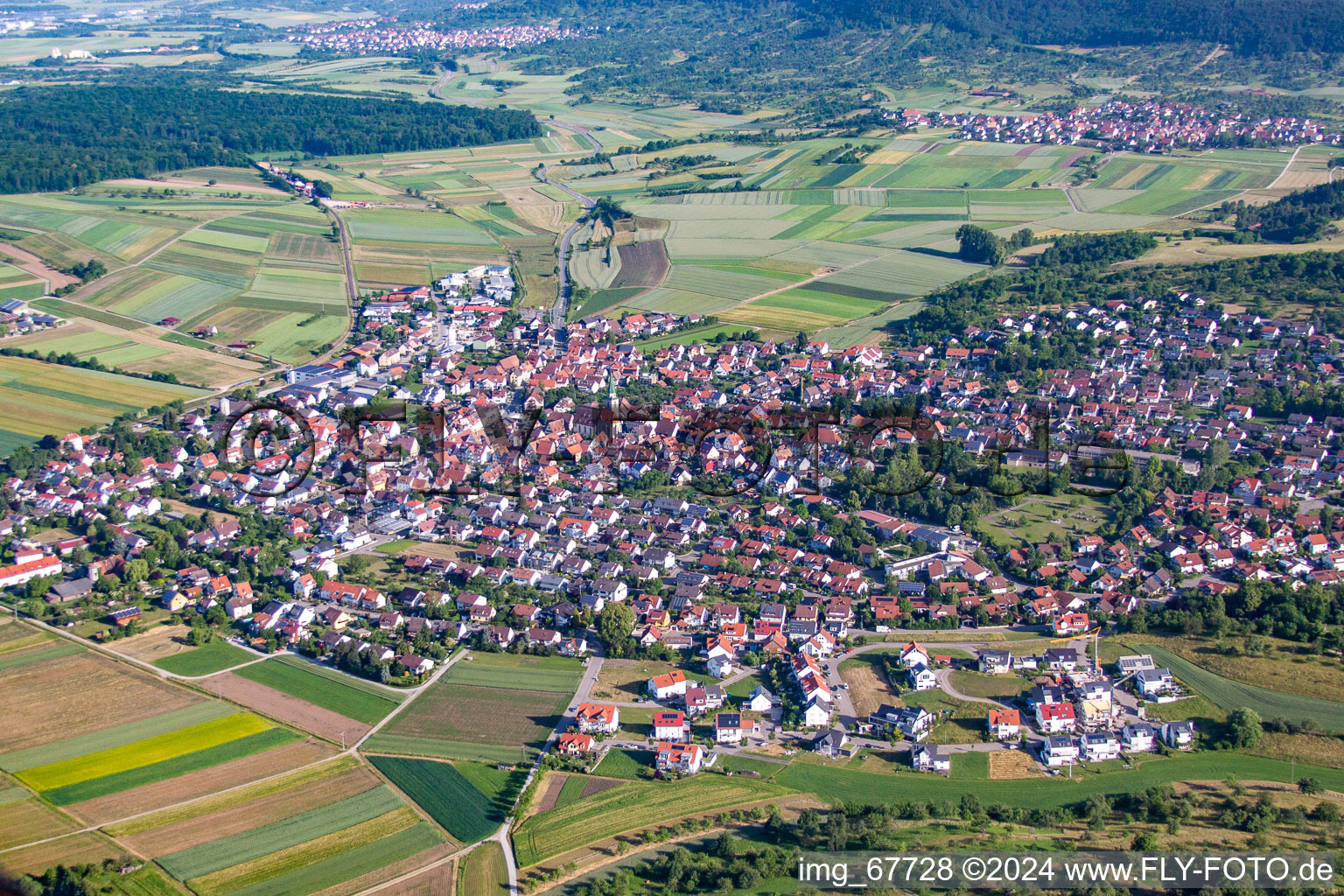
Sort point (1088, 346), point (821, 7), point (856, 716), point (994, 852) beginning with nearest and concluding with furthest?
point (994, 852), point (856, 716), point (1088, 346), point (821, 7)

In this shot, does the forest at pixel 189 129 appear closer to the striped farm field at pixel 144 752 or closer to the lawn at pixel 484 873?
the striped farm field at pixel 144 752

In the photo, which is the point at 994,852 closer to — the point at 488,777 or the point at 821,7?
the point at 488,777

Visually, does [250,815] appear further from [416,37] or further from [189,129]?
[416,37]

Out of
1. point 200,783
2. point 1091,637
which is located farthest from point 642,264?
point 200,783

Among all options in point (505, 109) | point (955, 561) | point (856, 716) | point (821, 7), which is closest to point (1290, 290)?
point (955, 561)

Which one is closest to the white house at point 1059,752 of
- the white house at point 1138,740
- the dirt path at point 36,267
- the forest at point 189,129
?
the white house at point 1138,740

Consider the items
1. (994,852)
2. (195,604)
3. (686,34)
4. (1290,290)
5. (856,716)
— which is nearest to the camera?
(994,852)
